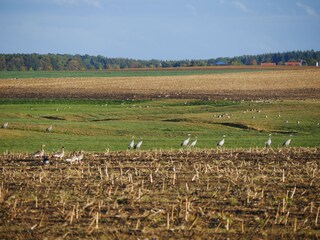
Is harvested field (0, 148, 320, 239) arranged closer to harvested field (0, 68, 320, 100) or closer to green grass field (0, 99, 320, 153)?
green grass field (0, 99, 320, 153)

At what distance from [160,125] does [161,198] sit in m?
30.8

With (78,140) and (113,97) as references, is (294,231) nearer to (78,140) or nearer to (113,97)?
(78,140)

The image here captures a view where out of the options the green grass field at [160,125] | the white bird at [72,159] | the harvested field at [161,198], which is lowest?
the green grass field at [160,125]

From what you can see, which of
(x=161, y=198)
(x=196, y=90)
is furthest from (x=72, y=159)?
(x=196, y=90)

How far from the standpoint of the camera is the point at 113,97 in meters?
80.1

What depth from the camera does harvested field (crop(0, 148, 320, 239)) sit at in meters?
14.8

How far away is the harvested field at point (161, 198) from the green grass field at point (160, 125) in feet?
37.9

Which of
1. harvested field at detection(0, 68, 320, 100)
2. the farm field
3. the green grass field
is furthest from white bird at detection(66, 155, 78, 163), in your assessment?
harvested field at detection(0, 68, 320, 100)

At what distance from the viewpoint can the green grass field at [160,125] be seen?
39312 mm

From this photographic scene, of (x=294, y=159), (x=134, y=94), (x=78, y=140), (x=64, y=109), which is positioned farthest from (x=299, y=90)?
(x=294, y=159)

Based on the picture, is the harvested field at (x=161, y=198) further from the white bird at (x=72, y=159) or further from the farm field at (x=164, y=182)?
the white bird at (x=72, y=159)

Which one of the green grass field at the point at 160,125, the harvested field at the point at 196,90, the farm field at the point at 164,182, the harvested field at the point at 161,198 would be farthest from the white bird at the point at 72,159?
the harvested field at the point at 196,90

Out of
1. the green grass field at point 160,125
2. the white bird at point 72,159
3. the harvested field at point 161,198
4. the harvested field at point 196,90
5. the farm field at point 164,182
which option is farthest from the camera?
the harvested field at point 196,90

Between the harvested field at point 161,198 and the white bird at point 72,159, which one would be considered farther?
the white bird at point 72,159
